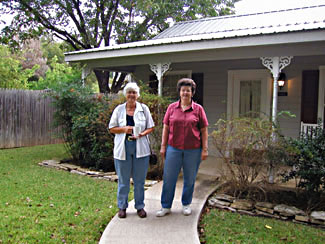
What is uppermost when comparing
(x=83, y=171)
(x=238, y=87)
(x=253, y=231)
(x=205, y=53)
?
(x=205, y=53)

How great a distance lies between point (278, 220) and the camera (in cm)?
422

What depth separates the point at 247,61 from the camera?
7.88 metres

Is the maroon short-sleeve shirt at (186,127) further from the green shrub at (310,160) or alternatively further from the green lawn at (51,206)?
the green shrub at (310,160)

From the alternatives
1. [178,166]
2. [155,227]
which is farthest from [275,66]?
[155,227]

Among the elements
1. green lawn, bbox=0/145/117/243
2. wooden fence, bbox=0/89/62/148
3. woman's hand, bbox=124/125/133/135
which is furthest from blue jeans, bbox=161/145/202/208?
wooden fence, bbox=0/89/62/148

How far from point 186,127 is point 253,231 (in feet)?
5.04

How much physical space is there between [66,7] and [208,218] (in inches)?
542

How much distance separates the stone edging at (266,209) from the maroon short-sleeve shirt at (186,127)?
1310 mm

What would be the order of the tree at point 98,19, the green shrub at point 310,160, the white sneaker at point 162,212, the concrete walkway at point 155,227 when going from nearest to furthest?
1. the concrete walkway at point 155,227
2. the white sneaker at point 162,212
3. the green shrub at point 310,160
4. the tree at point 98,19

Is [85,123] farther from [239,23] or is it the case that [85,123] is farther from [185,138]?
[239,23]

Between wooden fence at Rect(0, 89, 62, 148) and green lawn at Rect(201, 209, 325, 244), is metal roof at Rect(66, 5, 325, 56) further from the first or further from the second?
green lawn at Rect(201, 209, 325, 244)

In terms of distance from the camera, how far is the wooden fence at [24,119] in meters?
9.54

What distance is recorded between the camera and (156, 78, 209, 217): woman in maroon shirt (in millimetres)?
3777

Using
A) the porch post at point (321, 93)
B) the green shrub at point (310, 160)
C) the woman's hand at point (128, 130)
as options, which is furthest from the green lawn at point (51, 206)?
the porch post at point (321, 93)
